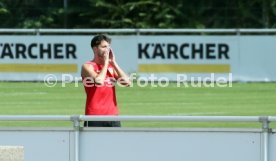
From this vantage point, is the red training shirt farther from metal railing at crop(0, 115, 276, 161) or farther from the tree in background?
the tree in background

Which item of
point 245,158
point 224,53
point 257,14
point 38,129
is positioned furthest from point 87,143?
Answer: point 257,14

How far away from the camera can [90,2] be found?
131 ft

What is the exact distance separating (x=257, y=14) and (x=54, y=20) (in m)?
7.32

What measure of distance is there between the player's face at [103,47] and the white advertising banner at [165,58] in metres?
17.2

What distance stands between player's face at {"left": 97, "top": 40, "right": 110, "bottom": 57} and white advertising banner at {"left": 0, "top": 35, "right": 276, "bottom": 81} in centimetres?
1719

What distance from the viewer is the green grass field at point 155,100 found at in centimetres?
2170

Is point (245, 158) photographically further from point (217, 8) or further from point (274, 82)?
point (217, 8)

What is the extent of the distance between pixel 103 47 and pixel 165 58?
17.6m

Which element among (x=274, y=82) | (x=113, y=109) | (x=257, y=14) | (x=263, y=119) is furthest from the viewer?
(x=257, y=14)

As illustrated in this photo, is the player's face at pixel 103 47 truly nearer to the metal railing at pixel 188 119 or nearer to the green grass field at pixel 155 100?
the metal railing at pixel 188 119

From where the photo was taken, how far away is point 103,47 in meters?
12.4
